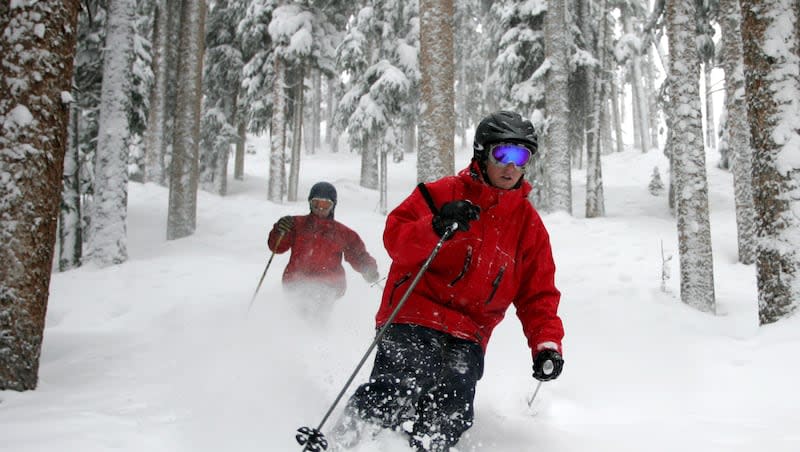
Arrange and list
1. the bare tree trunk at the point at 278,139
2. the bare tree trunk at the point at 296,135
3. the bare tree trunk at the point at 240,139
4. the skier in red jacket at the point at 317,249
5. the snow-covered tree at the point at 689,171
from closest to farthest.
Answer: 1. the skier in red jacket at the point at 317,249
2. the snow-covered tree at the point at 689,171
3. the bare tree trunk at the point at 278,139
4. the bare tree trunk at the point at 296,135
5. the bare tree trunk at the point at 240,139

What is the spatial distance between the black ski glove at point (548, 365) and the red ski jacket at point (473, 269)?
70 mm

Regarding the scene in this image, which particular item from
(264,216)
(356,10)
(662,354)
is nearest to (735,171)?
(662,354)

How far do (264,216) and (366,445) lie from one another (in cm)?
1328

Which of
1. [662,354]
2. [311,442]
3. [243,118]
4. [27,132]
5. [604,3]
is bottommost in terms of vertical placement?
[662,354]

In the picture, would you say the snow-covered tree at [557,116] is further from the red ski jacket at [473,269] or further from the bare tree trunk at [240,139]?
the bare tree trunk at [240,139]

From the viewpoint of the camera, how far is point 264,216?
1598 cm

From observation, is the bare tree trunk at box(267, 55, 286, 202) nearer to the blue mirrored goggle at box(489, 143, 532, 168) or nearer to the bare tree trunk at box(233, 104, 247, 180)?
the bare tree trunk at box(233, 104, 247, 180)

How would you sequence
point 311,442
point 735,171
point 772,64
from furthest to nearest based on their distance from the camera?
point 735,171
point 772,64
point 311,442

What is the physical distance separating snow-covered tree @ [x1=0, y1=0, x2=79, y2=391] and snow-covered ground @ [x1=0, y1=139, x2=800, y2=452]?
1.39ft

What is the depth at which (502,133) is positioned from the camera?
11.0 ft

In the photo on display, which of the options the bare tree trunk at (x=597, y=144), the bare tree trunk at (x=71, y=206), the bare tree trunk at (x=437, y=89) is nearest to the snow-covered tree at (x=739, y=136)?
the bare tree trunk at (x=597, y=144)

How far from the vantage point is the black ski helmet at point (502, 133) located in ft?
10.9

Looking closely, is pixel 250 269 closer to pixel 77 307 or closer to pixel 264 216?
pixel 77 307

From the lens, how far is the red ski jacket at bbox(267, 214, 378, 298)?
709 cm
